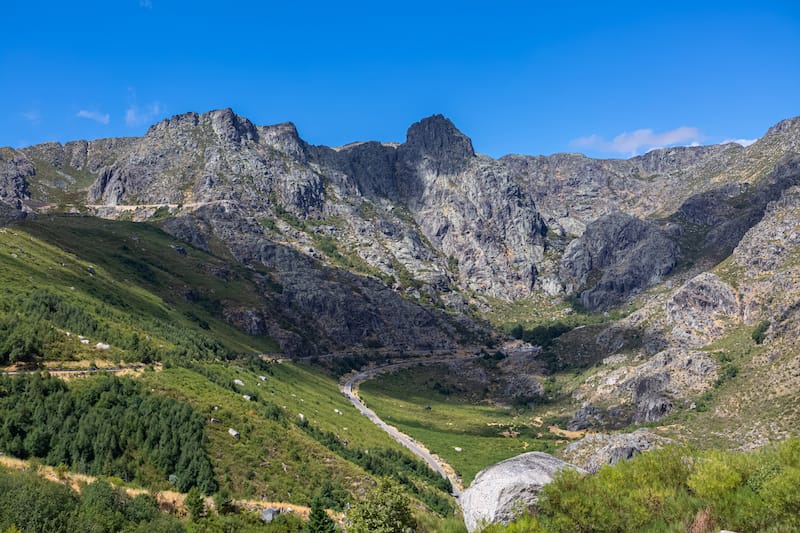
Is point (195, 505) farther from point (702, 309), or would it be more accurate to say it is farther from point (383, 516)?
point (702, 309)

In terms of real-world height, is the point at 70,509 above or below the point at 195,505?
above

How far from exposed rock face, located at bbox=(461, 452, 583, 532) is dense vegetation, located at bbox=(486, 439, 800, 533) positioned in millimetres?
875

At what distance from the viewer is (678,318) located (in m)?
142

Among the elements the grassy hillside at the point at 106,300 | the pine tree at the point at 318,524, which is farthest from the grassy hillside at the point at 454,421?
the grassy hillside at the point at 106,300

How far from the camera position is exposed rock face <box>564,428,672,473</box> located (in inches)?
2977

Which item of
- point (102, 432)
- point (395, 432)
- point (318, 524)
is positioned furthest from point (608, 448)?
point (102, 432)

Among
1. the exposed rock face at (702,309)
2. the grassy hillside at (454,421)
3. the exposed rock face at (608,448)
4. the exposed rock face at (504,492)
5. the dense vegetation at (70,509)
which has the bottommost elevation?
the grassy hillside at (454,421)

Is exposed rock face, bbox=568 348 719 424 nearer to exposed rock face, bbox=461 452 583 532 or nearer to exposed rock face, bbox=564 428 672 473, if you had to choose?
exposed rock face, bbox=564 428 672 473

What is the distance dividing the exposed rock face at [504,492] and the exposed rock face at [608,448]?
5238 cm

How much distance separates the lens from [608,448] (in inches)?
3093

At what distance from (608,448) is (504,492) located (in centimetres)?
6275

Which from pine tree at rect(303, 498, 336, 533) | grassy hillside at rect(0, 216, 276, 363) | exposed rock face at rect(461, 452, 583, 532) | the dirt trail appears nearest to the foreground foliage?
exposed rock face at rect(461, 452, 583, 532)

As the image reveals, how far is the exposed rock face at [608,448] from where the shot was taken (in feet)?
248

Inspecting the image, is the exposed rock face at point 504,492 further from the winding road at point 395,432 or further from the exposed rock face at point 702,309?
the exposed rock face at point 702,309
